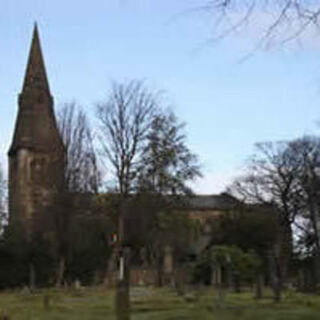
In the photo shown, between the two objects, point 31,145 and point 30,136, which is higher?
point 30,136

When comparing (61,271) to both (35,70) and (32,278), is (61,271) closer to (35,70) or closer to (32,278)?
(32,278)

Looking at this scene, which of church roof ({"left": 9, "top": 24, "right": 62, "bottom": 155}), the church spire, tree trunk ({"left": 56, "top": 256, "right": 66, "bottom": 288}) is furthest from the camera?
the church spire

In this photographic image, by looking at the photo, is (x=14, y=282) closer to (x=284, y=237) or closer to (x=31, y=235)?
(x=31, y=235)

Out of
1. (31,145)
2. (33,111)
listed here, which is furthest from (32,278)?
(33,111)

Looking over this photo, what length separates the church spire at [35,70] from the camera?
271ft

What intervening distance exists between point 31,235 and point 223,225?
791 inches

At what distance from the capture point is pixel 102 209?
51000 millimetres

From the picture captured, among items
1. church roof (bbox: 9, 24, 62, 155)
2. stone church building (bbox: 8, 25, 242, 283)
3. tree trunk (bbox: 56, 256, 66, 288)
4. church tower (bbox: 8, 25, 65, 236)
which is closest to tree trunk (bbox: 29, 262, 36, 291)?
tree trunk (bbox: 56, 256, 66, 288)

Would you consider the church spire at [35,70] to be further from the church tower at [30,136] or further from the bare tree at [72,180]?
the bare tree at [72,180]

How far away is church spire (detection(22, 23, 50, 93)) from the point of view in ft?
271

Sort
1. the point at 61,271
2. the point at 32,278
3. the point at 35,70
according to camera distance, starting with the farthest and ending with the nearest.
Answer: the point at 35,70 → the point at 61,271 → the point at 32,278

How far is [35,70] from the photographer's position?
8412 cm

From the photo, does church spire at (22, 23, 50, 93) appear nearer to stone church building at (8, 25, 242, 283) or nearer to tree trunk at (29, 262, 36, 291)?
stone church building at (8, 25, 242, 283)

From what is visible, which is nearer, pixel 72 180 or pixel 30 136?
pixel 72 180
